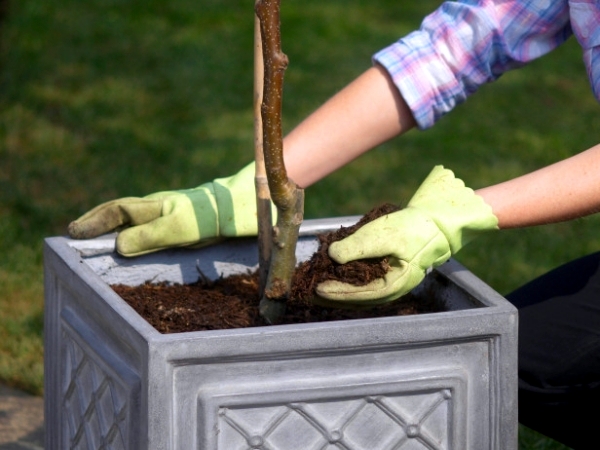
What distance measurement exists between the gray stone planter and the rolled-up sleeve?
449mm

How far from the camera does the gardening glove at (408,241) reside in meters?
1.51

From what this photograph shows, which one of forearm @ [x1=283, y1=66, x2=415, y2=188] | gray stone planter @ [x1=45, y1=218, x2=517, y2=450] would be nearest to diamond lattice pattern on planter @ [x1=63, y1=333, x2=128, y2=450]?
gray stone planter @ [x1=45, y1=218, x2=517, y2=450]

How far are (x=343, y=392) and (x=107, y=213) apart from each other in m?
0.61

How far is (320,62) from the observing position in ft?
17.7

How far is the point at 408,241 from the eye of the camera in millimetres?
1521

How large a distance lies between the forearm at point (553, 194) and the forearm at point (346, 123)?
1.25 feet

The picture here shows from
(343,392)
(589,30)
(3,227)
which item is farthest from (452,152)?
(343,392)

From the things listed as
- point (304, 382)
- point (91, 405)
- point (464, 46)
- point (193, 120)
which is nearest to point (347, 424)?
point (304, 382)

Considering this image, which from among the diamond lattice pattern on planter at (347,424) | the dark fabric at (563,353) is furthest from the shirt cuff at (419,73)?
the diamond lattice pattern on planter at (347,424)

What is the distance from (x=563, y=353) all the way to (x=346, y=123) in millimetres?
548

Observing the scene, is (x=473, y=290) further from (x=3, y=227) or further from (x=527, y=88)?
(x=527, y=88)

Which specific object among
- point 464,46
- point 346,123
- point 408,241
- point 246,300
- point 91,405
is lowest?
point 91,405

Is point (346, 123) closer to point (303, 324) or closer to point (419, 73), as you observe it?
point (419, 73)

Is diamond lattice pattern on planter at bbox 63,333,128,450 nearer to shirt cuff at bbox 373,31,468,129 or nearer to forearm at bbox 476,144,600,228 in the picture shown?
forearm at bbox 476,144,600,228
